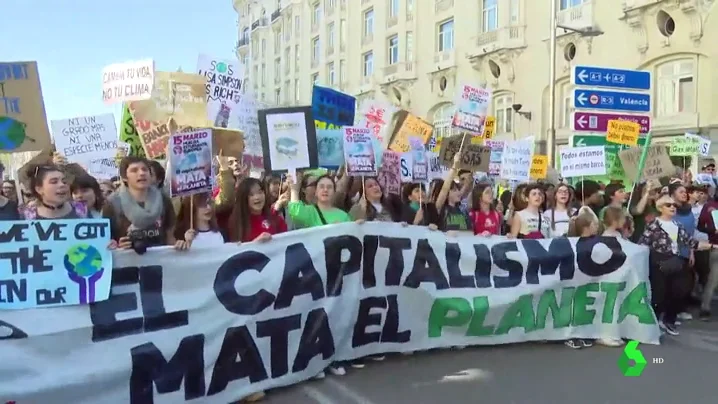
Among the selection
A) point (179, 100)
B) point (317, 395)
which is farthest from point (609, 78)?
point (317, 395)

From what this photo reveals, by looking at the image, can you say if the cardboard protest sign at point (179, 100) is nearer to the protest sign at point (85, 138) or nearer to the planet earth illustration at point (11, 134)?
the protest sign at point (85, 138)

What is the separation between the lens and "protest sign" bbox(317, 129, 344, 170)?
7.54m

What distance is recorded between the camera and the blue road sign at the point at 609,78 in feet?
34.4

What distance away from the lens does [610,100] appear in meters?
10.7

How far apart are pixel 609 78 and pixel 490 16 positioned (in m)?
19.6

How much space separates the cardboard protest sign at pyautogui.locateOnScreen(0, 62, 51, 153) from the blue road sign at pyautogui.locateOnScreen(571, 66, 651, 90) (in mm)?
7886

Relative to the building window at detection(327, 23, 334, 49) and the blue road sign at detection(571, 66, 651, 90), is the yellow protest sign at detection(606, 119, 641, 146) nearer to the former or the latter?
the blue road sign at detection(571, 66, 651, 90)

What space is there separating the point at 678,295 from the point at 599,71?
190 inches

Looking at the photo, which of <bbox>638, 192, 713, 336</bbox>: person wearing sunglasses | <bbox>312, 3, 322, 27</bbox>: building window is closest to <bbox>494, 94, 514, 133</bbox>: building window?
<bbox>638, 192, 713, 336</bbox>: person wearing sunglasses

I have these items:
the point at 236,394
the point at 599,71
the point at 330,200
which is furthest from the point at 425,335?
the point at 599,71

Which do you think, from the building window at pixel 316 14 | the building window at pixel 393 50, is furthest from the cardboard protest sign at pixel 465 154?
the building window at pixel 316 14

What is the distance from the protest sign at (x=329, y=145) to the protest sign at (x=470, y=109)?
5.49 feet

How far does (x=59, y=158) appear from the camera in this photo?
649 cm

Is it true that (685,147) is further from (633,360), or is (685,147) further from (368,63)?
(368,63)
